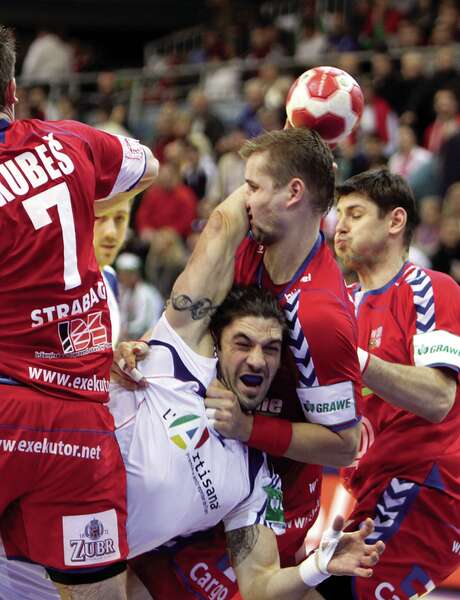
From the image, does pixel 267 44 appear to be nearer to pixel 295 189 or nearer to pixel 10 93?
pixel 295 189

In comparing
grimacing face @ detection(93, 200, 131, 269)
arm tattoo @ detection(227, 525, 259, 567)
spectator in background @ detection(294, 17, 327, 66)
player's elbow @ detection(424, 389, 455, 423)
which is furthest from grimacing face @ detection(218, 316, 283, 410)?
spectator in background @ detection(294, 17, 327, 66)

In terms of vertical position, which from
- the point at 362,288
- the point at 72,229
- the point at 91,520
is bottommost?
the point at 91,520

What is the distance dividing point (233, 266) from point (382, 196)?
90cm

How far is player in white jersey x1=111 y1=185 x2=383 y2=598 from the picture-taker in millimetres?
3859

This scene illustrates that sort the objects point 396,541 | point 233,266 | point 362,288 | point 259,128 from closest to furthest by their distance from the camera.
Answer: point 233,266 → point 396,541 → point 362,288 → point 259,128

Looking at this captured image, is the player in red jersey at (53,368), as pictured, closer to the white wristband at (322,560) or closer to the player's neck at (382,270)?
the white wristband at (322,560)

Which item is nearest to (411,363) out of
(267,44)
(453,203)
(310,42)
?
(453,203)

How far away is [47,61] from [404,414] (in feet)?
47.9

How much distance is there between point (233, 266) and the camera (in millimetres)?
4098

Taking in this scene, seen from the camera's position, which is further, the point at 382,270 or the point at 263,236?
the point at 382,270

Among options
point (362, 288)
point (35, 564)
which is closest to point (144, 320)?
point (362, 288)

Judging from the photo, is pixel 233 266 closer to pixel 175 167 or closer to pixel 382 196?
pixel 382 196

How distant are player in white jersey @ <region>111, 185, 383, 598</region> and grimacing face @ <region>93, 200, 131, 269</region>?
5.01ft

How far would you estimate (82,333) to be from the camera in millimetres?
3650
